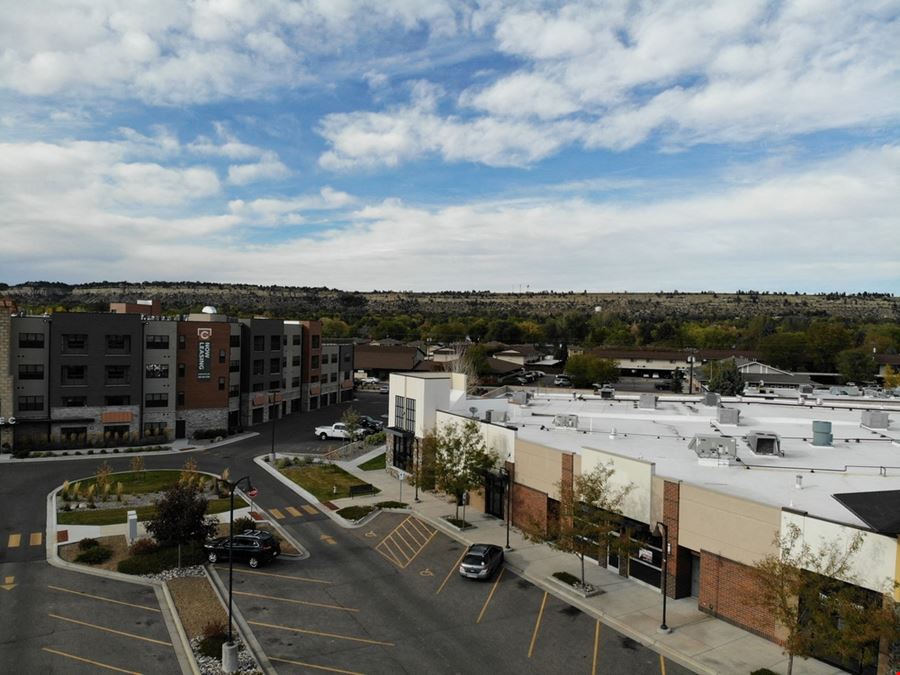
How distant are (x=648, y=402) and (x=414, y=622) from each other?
34997mm

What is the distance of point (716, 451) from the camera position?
108 ft

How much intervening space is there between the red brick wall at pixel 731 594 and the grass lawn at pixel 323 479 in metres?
27.5

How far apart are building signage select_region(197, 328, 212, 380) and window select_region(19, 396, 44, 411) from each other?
15137 millimetres

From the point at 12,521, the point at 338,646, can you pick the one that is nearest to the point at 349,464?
the point at 12,521

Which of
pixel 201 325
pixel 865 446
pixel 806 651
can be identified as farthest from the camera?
pixel 201 325

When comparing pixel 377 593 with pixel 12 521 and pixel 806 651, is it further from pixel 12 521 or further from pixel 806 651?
pixel 12 521

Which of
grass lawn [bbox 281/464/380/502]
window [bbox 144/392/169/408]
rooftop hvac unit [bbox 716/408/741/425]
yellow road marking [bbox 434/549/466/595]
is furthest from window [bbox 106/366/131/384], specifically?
rooftop hvac unit [bbox 716/408/741/425]

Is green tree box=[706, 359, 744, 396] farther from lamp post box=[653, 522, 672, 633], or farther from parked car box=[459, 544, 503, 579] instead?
parked car box=[459, 544, 503, 579]

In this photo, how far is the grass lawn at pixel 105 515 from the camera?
38.9 metres

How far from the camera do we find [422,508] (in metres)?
43.4

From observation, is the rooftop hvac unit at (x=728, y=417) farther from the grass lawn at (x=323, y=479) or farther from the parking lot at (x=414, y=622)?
the grass lawn at (x=323, y=479)

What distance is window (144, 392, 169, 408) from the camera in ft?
222

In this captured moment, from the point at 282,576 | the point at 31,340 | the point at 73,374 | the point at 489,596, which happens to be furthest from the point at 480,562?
the point at 31,340

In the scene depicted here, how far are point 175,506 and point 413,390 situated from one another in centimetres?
2375
